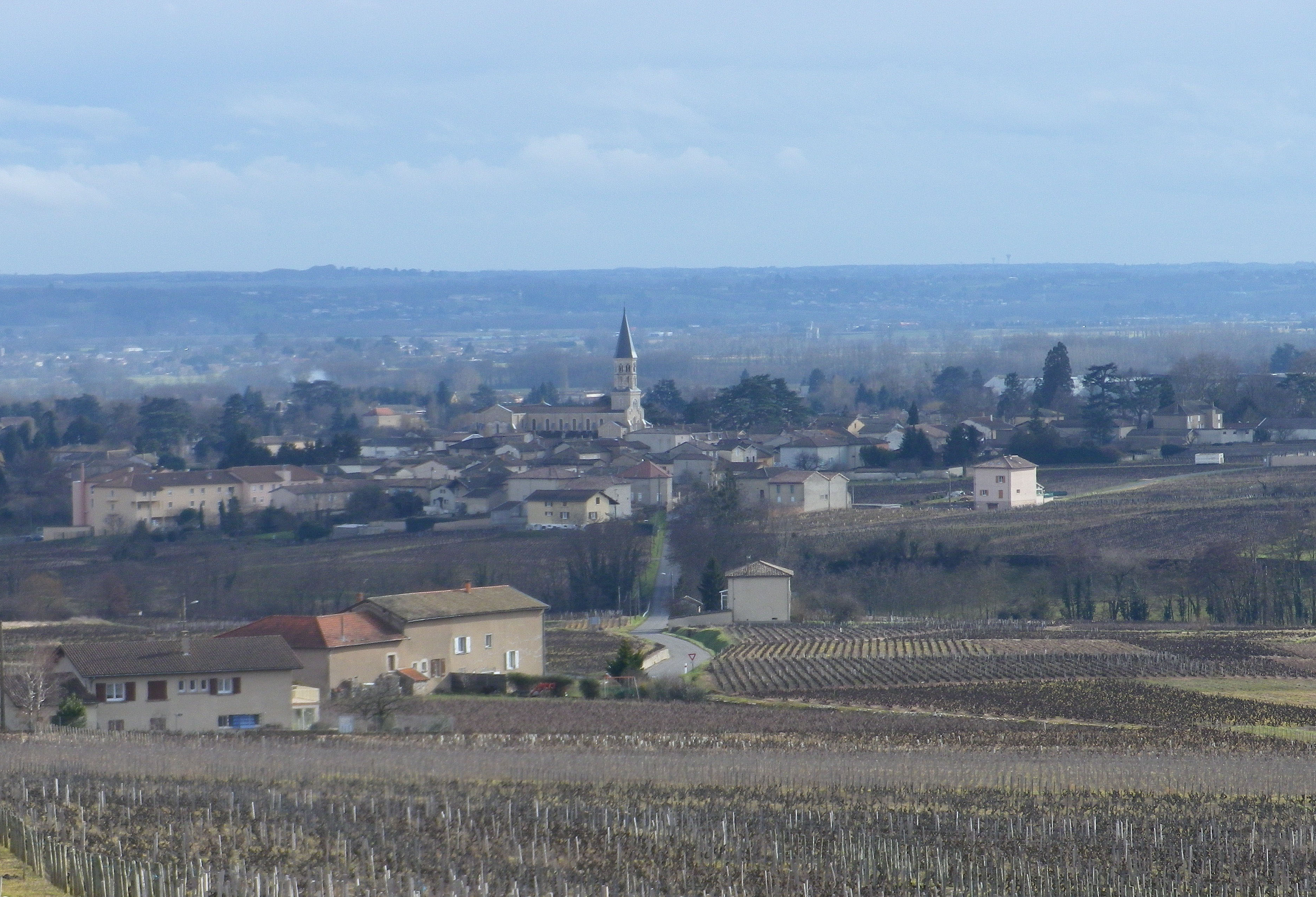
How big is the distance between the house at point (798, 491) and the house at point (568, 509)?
4604 mm

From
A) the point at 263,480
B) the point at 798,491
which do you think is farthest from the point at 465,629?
the point at 263,480

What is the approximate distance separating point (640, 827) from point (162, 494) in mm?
53129

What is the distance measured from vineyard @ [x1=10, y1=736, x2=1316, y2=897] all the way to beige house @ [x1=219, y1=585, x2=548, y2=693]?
317 inches

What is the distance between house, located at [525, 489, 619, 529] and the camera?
6353 centimetres

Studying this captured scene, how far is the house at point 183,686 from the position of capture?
28.5m

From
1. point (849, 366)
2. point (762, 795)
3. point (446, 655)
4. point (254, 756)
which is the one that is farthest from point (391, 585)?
point (849, 366)

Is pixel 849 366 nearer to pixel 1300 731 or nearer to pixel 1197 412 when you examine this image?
pixel 1197 412

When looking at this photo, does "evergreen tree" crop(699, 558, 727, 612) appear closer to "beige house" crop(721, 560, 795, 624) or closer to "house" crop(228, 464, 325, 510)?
"beige house" crop(721, 560, 795, 624)

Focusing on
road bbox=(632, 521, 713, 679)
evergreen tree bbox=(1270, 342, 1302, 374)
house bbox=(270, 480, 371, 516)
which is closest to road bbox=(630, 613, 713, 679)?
road bbox=(632, 521, 713, 679)

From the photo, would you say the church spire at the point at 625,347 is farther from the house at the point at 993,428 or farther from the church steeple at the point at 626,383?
the house at the point at 993,428

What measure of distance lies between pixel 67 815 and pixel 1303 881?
11.3 meters

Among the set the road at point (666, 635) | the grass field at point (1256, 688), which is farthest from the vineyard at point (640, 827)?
the road at point (666, 635)

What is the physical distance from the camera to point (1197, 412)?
3137 inches

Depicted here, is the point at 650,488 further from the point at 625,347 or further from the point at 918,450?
the point at 625,347
